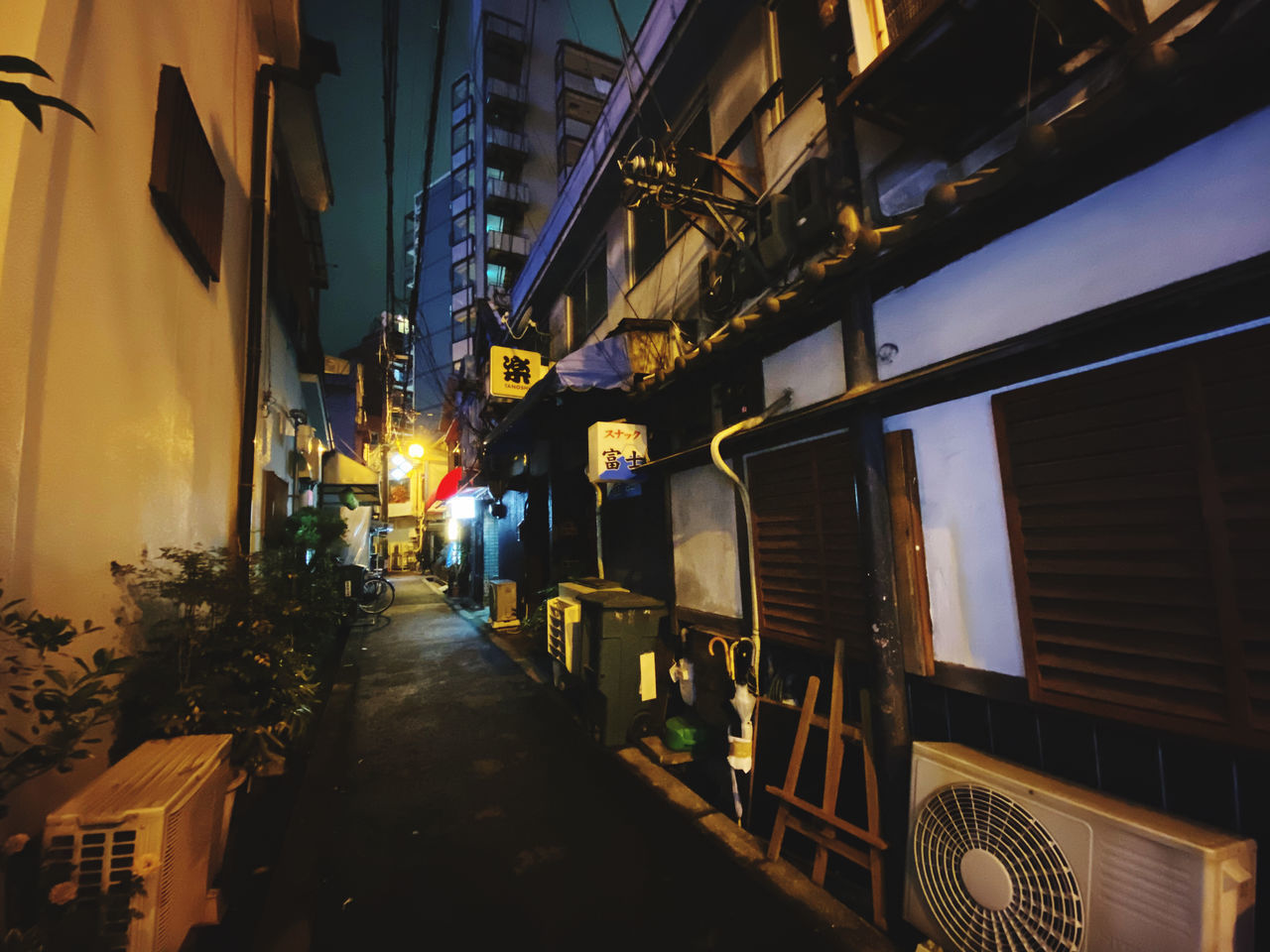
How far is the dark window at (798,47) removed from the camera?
5629 mm

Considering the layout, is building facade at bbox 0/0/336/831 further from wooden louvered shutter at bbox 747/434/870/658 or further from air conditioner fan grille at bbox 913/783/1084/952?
wooden louvered shutter at bbox 747/434/870/658

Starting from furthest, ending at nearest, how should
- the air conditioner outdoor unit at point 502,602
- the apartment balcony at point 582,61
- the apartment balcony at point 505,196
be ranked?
1. the apartment balcony at point 505,196
2. the apartment balcony at point 582,61
3. the air conditioner outdoor unit at point 502,602

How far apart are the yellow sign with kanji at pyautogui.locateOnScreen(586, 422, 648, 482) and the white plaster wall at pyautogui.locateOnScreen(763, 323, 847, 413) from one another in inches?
101

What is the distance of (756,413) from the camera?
578 cm

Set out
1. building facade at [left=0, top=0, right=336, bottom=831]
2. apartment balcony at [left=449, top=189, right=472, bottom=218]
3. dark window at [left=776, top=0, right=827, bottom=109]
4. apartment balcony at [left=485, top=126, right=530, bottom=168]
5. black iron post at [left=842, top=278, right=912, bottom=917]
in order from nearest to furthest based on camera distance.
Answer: building facade at [left=0, top=0, right=336, bottom=831], black iron post at [left=842, top=278, right=912, bottom=917], dark window at [left=776, top=0, right=827, bottom=109], apartment balcony at [left=485, top=126, right=530, bottom=168], apartment balcony at [left=449, top=189, right=472, bottom=218]

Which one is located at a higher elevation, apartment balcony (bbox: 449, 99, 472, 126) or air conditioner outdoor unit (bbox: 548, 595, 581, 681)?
apartment balcony (bbox: 449, 99, 472, 126)

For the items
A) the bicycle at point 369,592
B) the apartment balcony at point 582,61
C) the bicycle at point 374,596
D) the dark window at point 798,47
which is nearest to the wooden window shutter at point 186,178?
the dark window at point 798,47

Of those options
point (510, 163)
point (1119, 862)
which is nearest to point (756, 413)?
point (1119, 862)

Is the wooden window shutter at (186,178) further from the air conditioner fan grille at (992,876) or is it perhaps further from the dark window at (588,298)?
the air conditioner fan grille at (992,876)

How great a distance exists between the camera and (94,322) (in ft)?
11.5

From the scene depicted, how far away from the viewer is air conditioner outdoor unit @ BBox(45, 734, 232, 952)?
2.47 m

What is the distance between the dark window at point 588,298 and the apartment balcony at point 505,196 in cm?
1299

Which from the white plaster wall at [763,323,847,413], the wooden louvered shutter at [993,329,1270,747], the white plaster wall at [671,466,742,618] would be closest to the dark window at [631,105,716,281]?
the white plaster wall at [763,323,847,413]

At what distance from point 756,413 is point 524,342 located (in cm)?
1261
